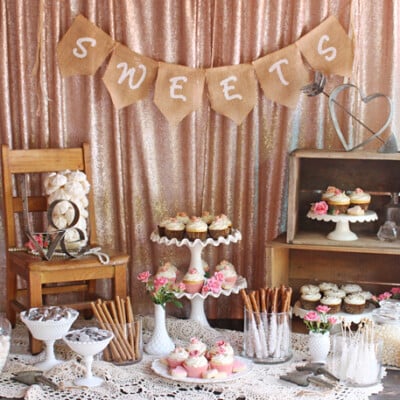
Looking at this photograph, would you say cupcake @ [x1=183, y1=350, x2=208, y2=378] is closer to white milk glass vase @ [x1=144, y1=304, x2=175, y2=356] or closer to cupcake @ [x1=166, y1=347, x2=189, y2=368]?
cupcake @ [x1=166, y1=347, x2=189, y2=368]

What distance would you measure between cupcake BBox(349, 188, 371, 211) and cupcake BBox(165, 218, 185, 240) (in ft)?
2.32

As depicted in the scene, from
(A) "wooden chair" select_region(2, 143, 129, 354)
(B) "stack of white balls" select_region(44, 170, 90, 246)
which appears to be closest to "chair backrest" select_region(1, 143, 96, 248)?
(A) "wooden chair" select_region(2, 143, 129, 354)

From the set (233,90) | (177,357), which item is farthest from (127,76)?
(177,357)

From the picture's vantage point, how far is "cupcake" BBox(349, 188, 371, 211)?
3.51 m

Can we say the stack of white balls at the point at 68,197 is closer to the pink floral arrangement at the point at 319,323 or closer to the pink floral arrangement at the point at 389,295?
the pink floral arrangement at the point at 319,323

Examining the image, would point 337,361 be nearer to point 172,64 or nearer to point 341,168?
point 341,168

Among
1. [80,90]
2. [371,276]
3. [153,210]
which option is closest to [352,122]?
[371,276]

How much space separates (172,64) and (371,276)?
129cm

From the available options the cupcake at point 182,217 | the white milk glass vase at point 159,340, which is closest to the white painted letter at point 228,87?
the cupcake at point 182,217

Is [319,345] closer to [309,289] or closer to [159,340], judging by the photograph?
[309,289]

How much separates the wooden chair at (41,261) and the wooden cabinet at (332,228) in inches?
28.1

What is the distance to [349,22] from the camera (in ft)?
11.9

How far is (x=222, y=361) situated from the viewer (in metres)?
2.98

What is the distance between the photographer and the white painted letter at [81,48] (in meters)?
3.80
